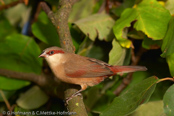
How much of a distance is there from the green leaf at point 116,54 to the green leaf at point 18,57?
64 cm

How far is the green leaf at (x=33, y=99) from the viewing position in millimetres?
1818

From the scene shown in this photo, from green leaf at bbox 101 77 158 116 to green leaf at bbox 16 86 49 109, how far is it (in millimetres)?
803

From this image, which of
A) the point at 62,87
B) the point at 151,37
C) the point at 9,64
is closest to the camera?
the point at 151,37

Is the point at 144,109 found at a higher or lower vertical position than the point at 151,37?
lower

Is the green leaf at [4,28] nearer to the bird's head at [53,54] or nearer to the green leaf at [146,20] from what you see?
the bird's head at [53,54]

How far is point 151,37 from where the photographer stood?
1.40 metres

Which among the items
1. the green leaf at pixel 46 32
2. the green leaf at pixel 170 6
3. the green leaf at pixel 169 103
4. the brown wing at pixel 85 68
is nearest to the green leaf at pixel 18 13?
the green leaf at pixel 46 32

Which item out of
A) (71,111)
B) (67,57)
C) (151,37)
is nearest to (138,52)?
(151,37)

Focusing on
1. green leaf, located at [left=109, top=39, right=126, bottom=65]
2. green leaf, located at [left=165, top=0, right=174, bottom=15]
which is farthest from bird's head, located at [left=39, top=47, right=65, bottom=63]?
green leaf, located at [left=165, top=0, right=174, bottom=15]

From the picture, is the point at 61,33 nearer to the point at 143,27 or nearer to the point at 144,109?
the point at 143,27

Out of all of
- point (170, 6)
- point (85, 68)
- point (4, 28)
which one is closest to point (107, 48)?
point (85, 68)

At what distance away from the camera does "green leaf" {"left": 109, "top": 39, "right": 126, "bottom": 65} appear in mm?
1514

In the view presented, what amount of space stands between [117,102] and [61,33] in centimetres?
58

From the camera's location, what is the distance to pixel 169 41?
4.20ft
